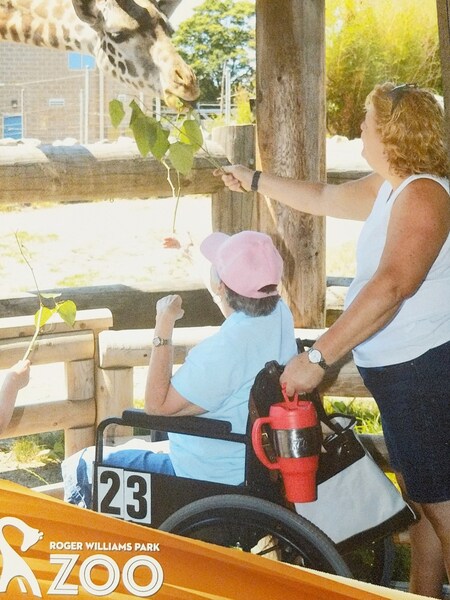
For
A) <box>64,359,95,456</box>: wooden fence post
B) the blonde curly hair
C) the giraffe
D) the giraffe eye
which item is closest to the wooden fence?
<box>64,359,95,456</box>: wooden fence post

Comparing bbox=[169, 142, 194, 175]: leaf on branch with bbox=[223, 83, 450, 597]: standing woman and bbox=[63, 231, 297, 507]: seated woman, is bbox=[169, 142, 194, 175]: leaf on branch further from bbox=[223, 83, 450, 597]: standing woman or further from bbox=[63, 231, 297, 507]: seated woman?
bbox=[223, 83, 450, 597]: standing woman

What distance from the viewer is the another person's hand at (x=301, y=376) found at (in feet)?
5.46

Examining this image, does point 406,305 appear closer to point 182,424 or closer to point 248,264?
point 248,264

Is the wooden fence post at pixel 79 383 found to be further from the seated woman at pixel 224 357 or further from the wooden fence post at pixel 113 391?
the seated woman at pixel 224 357

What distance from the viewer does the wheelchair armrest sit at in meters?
1.76

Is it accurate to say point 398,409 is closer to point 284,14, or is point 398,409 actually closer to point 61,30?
point 284,14

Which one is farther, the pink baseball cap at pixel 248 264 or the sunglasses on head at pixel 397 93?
the pink baseball cap at pixel 248 264

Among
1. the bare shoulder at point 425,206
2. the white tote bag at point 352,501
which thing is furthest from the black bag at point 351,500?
the bare shoulder at point 425,206

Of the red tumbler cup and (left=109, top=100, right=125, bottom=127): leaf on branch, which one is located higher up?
(left=109, top=100, right=125, bottom=127): leaf on branch

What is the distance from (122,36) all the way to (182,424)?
8.46 feet

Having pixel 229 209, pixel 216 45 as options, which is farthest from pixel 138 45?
pixel 229 209

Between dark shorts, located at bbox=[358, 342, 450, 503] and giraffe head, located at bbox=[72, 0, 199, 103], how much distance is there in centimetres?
205

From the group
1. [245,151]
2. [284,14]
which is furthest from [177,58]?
[284,14]

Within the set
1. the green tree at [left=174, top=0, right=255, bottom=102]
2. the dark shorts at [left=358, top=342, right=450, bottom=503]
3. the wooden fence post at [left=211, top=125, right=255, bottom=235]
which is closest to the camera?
the dark shorts at [left=358, top=342, right=450, bottom=503]
